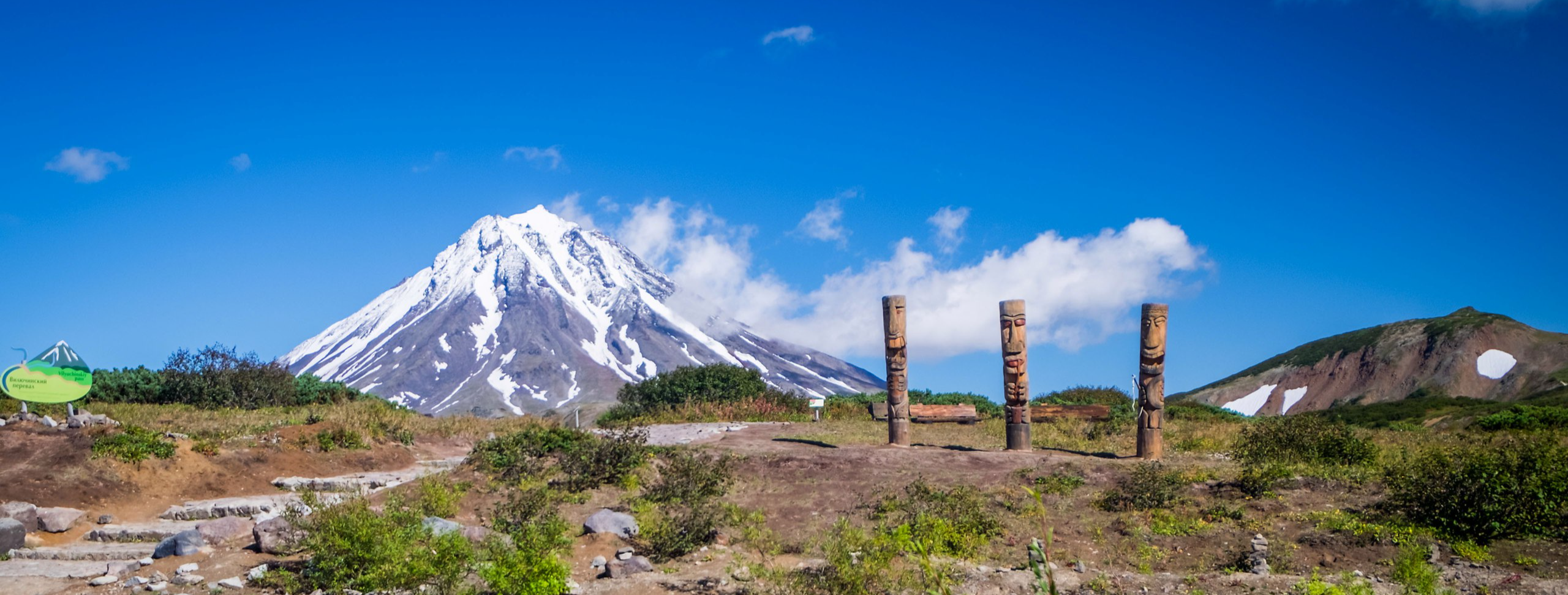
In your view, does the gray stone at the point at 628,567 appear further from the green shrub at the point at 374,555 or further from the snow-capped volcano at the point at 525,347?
the snow-capped volcano at the point at 525,347

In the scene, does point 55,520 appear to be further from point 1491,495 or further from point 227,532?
point 1491,495

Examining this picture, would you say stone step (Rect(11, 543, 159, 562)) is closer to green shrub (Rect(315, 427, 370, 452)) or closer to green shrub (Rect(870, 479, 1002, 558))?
green shrub (Rect(315, 427, 370, 452))

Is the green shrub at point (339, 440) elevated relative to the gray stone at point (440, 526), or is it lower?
elevated

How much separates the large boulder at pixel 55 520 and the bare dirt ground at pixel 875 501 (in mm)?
144

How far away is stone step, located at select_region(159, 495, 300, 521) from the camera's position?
38.5 ft

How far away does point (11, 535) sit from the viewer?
9938 mm

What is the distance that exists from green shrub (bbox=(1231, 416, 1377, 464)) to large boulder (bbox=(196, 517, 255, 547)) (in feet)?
39.7

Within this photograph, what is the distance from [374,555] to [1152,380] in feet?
37.4

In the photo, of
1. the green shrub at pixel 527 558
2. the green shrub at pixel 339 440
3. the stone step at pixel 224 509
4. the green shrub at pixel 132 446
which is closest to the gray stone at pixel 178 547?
→ the stone step at pixel 224 509

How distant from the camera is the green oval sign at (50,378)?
14.6 m

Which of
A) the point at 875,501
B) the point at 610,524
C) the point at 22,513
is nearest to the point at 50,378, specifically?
the point at 22,513

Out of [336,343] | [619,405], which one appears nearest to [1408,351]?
[619,405]

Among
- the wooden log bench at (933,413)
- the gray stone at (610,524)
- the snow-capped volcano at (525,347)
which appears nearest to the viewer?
the gray stone at (610,524)

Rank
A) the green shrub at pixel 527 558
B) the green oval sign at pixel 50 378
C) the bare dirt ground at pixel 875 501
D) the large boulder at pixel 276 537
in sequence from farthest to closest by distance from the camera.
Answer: the green oval sign at pixel 50 378 < the large boulder at pixel 276 537 < the bare dirt ground at pixel 875 501 < the green shrub at pixel 527 558
